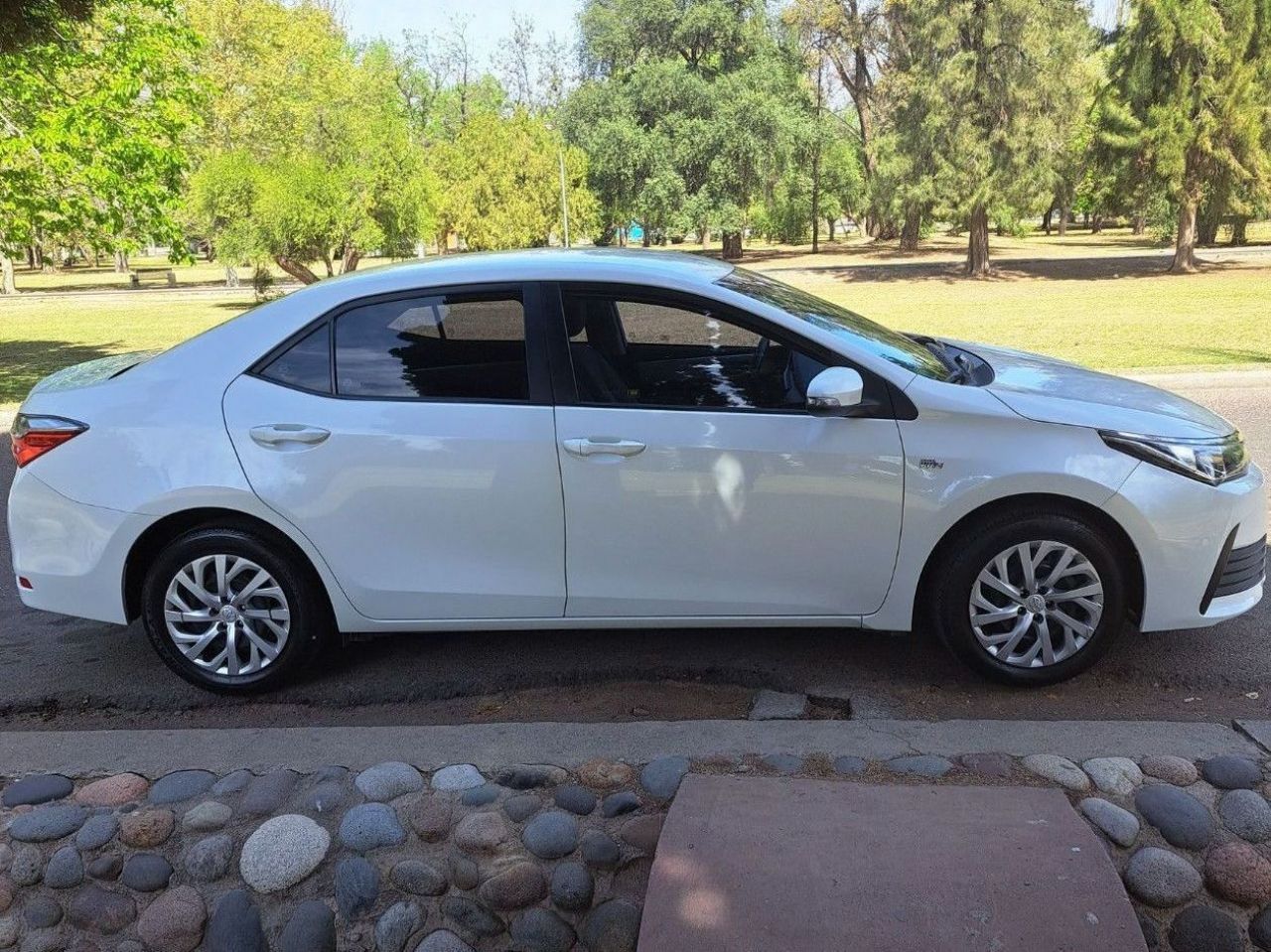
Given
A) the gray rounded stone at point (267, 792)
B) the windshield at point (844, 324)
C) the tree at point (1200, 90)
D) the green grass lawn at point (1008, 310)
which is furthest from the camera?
the tree at point (1200, 90)

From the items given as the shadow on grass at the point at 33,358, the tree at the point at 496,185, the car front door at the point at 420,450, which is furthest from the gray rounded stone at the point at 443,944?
the tree at the point at 496,185

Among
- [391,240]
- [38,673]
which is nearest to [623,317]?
[38,673]

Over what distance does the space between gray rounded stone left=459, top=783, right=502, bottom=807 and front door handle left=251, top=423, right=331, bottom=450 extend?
4.87 feet

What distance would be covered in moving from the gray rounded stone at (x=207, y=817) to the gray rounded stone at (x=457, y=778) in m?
0.58

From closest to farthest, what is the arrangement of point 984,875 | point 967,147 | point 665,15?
point 984,875 < point 967,147 < point 665,15

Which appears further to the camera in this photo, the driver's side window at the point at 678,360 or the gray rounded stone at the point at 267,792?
the driver's side window at the point at 678,360

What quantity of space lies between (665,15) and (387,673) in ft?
154

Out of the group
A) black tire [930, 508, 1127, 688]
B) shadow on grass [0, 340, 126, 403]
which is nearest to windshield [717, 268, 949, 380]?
black tire [930, 508, 1127, 688]

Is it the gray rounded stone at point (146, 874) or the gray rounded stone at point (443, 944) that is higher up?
the gray rounded stone at point (146, 874)

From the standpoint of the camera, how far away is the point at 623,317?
4.15 metres

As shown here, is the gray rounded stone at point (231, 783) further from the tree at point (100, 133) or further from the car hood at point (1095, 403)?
the tree at point (100, 133)

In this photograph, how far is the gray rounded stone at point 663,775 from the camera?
3072 millimetres

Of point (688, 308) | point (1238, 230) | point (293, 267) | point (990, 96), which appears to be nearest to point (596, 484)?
point (688, 308)

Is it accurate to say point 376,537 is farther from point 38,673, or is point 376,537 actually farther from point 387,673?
point 38,673
